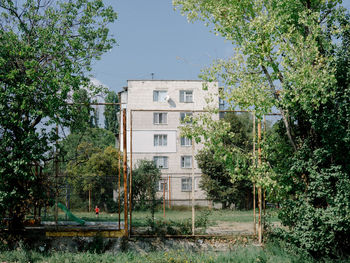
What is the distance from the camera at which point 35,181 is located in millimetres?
10016

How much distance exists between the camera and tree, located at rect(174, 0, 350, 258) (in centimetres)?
858

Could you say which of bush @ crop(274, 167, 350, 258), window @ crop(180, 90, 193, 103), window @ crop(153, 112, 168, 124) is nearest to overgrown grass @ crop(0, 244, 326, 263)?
bush @ crop(274, 167, 350, 258)

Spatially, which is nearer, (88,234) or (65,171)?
(88,234)

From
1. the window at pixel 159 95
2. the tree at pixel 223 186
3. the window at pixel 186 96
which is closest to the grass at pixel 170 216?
the tree at pixel 223 186

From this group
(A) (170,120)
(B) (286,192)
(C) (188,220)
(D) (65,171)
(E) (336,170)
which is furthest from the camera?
(A) (170,120)

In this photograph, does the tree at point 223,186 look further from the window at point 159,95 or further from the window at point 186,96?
the window at point 159,95

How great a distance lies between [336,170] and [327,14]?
4094mm

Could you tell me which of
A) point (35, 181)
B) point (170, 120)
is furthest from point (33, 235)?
point (170, 120)

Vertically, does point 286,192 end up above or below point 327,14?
below

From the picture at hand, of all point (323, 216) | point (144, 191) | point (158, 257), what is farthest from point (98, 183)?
point (323, 216)

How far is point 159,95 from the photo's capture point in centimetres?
3762

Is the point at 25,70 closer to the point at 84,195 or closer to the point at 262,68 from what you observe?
the point at 262,68

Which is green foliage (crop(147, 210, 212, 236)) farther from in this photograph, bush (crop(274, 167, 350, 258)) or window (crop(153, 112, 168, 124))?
window (crop(153, 112, 168, 124))

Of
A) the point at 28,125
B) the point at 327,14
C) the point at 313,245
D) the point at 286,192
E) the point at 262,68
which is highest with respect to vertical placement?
the point at 327,14
